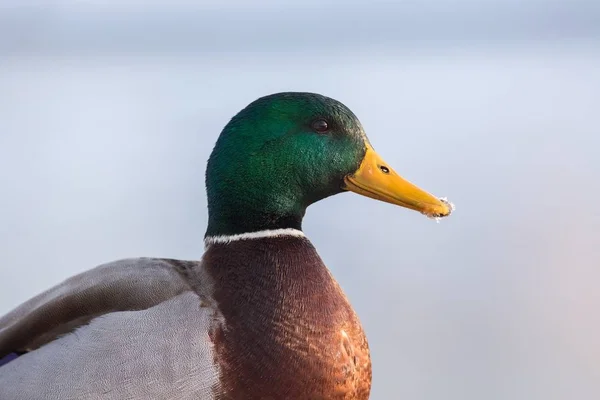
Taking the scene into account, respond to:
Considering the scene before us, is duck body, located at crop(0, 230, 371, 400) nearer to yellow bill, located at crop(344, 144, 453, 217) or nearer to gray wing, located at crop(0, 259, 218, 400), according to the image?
gray wing, located at crop(0, 259, 218, 400)

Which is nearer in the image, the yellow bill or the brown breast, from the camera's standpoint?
the brown breast

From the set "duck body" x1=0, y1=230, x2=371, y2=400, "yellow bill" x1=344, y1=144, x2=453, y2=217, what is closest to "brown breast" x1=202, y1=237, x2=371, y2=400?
"duck body" x1=0, y1=230, x2=371, y2=400

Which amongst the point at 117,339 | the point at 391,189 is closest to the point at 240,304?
the point at 117,339

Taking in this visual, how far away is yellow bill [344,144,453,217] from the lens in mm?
2385

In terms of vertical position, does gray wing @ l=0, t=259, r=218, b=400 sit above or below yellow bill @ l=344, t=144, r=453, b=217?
below

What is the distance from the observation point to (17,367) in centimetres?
229

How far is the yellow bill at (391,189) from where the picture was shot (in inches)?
93.9

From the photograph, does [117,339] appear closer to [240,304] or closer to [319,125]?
[240,304]

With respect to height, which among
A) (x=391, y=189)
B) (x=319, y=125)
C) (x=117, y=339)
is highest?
(x=319, y=125)

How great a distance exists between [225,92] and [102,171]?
83.2 inches

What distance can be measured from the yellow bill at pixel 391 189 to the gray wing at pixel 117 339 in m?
0.51

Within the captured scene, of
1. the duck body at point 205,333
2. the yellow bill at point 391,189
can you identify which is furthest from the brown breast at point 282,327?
the yellow bill at point 391,189

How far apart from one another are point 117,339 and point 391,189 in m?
0.80

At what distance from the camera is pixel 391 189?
2.39 metres
